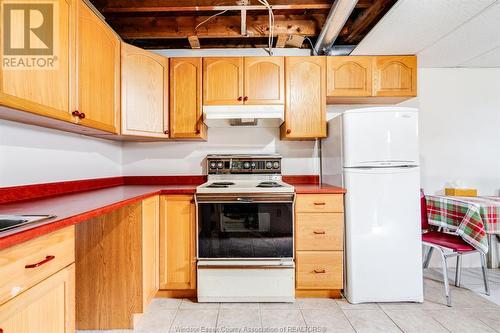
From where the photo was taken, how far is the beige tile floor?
5.84 feet

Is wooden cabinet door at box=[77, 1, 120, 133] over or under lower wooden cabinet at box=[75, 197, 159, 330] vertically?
over

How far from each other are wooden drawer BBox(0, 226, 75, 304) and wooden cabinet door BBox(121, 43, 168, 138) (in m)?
1.25

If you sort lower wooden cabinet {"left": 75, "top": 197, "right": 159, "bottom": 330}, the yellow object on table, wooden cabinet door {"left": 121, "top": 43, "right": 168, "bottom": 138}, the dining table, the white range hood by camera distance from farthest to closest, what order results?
the yellow object on table
the white range hood
wooden cabinet door {"left": 121, "top": 43, "right": 168, "bottom": 138}
the dining table
lower wooden cabinet {"left": 75, "top": 197, "right": 159, "bottom": 330}

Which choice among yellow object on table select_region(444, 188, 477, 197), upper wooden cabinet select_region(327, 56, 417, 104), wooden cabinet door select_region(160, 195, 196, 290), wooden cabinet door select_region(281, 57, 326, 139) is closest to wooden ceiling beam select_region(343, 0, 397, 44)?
upper wooden cabinet select_region(327, 56, 417, 104)

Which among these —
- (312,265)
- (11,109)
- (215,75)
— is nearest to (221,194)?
(312,265)

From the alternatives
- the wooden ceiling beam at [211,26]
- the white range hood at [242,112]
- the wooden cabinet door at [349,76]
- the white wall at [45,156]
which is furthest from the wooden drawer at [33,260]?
the wooden cabinet door at [349,76]

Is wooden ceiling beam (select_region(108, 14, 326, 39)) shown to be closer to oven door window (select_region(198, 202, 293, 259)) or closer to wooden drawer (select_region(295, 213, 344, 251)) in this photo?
oven door window (select_region(198, 202, 293, 259))

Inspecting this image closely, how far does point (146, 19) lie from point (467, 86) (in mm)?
3362

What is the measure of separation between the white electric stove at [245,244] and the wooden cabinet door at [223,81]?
0.86 m

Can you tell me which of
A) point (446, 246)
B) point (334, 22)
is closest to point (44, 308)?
point (334, 22)

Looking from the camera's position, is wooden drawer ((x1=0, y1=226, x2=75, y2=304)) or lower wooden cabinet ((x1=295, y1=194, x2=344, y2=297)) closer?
wooden drawer ((x1=0, y1=226, x2=75, y2=304))

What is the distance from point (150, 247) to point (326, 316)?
139 centimetres

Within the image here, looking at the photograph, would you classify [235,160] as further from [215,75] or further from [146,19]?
[146,19]

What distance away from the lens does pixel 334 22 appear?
204 centimetres
